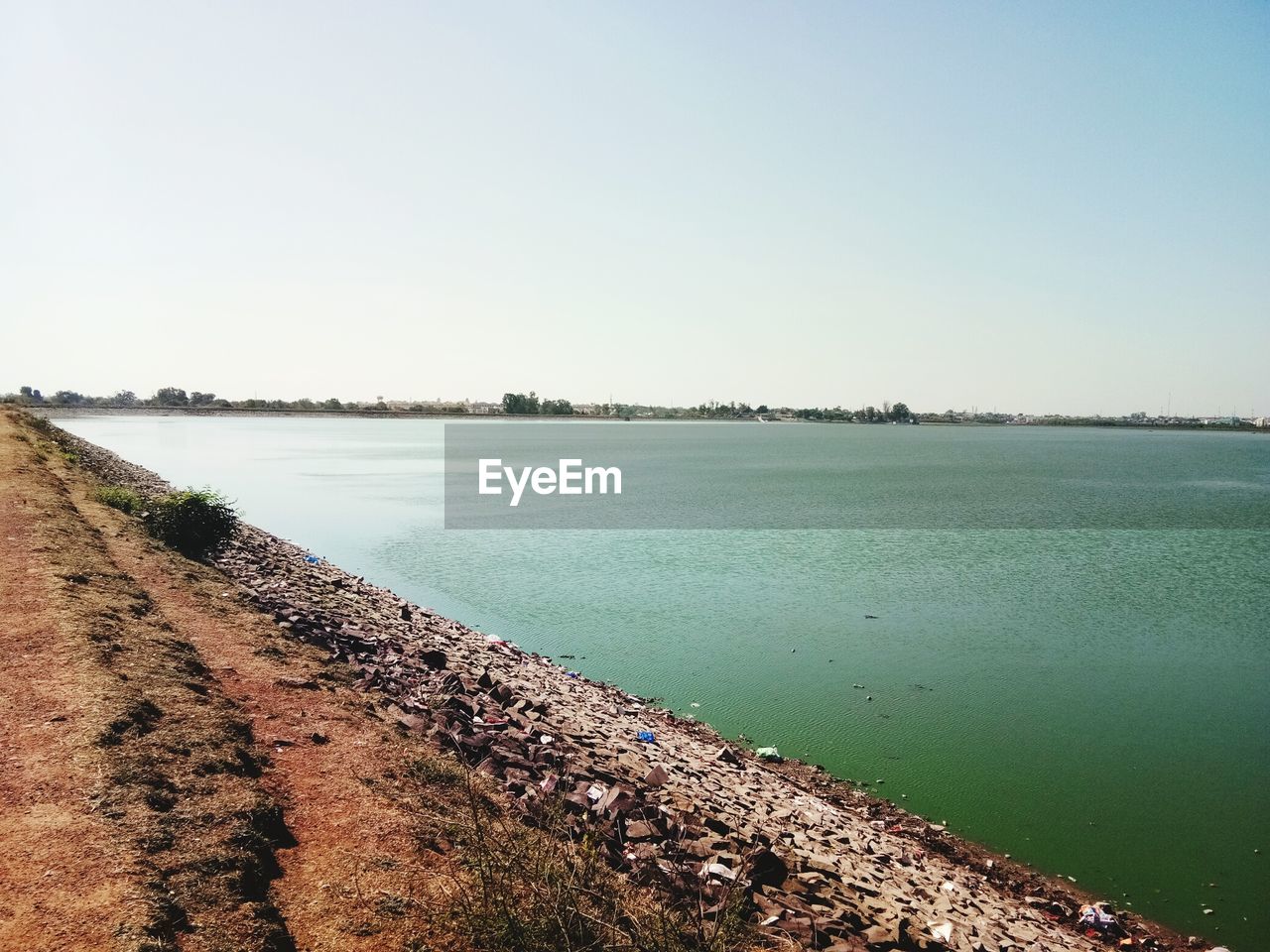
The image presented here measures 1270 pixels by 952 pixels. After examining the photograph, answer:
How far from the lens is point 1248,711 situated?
16203 mm

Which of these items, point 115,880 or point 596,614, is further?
point 596,614

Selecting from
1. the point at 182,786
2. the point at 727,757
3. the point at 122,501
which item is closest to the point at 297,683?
the point at 182,786

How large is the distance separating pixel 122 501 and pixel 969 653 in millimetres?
25134

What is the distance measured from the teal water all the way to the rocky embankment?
4.00ft

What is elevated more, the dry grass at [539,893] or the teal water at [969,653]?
the dry grass at [539,893]

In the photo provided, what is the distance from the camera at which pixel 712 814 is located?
9219 millimetres

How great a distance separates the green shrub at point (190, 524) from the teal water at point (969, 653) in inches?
260

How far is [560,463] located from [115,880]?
7905 centimetres

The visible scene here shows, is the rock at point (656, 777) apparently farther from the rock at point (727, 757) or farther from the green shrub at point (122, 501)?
the green shrub at point (122, 501)

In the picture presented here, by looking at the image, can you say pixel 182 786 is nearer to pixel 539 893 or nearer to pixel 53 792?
pixel 53 792

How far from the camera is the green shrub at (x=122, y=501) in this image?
68.8 ft

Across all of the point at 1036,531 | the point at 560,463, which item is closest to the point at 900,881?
the point at 1036,531

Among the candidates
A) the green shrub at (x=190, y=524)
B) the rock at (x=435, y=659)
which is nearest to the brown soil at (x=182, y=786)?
the rock at (x=435, y=659)

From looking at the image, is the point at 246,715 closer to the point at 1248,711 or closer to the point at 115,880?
the point at 115,880
